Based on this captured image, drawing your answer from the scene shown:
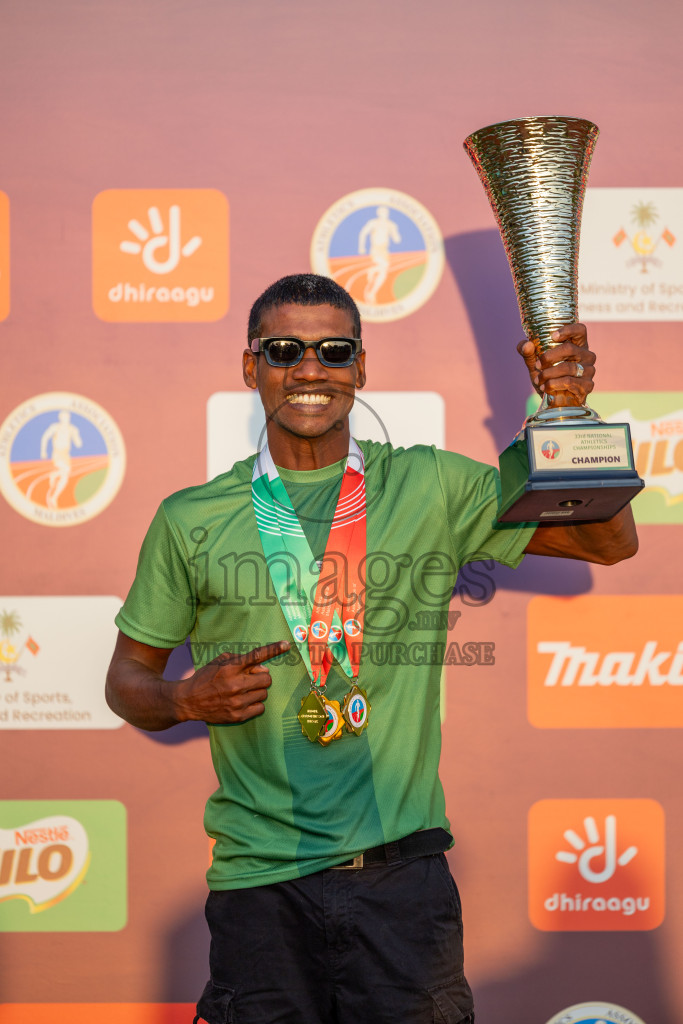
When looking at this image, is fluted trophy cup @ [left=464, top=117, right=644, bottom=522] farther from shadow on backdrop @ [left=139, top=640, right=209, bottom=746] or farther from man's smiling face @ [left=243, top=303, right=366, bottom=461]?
shadow on backdrop @ [left=139, top=640, right=209, bottom=746]

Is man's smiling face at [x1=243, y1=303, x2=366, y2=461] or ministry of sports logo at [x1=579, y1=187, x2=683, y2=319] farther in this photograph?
ministry of sports logo at [x1=579, y1=187, x2=683, y2=319]

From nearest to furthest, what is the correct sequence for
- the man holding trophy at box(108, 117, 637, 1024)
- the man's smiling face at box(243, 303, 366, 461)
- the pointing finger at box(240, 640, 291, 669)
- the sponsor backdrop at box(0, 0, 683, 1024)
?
1. the pointing finger at box(240, 640, 291, 669)
2. the man holding trophy at box(108, 117, 637, 1024)
3. the man's smiling face at box(243, 303, 366, 461)
4. the sponsor backdrop at box(0, 0, 683, 1024)

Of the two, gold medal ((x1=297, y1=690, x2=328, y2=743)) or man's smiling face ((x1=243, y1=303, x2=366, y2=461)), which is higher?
man's smiling face ((x1=243, y1=303, x2=366, y2=461))

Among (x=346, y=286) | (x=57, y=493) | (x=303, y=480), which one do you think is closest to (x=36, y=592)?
(x=57, y=493)

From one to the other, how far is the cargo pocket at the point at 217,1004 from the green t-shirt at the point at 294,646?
189mm

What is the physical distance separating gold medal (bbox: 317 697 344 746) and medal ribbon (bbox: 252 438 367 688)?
0.23 ft

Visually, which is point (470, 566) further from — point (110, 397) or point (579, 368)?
point (110, 397)

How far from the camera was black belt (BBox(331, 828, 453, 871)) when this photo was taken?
5.10ft

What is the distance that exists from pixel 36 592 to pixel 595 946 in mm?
1847

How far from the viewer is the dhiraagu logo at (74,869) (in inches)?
96.5

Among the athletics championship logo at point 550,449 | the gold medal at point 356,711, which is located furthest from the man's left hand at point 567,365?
the gold medal at point 356,711

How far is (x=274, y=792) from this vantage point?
1.59 meters

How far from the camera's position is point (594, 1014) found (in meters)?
2.44

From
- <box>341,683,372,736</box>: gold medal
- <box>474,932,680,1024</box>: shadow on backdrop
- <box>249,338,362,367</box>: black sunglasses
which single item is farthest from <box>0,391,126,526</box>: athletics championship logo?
<box>474,932,680,1024</box>: shadow on backdrop
